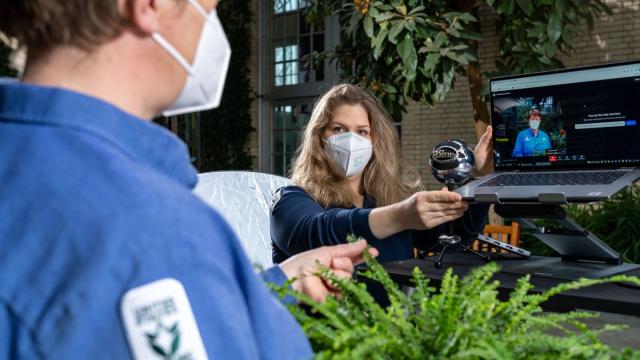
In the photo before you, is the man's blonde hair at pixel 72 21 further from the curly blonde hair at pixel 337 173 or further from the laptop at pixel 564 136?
the curly blonde hair at pixel 337 173

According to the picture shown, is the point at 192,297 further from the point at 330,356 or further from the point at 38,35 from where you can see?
the point at 38,35

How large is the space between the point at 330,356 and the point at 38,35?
17.3 inches

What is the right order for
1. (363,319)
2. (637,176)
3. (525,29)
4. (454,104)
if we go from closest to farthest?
(363,319) < (637,176) < (525,29) < (454,104)

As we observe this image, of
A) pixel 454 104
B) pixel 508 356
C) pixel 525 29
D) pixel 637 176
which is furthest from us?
pixel 454 104

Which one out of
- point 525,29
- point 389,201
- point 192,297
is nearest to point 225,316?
point 192,297

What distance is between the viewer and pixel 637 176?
1.76 metres

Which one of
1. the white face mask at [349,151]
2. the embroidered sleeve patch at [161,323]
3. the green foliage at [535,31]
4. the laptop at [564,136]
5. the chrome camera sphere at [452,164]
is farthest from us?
the green foliage at [535,31]

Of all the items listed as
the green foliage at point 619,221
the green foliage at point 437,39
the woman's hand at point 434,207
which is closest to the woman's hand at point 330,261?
the woman's hand at point 434,207

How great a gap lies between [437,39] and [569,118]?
304 centimetres

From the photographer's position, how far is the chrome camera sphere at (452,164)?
197cm

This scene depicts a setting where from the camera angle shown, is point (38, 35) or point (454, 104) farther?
point (454, 104)

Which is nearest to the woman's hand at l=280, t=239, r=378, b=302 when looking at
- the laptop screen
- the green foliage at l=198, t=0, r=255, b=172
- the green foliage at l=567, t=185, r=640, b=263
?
the laptop screen

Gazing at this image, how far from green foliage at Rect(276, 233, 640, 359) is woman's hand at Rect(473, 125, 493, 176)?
55.6 inches

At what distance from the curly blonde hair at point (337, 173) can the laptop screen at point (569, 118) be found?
0.51 m
